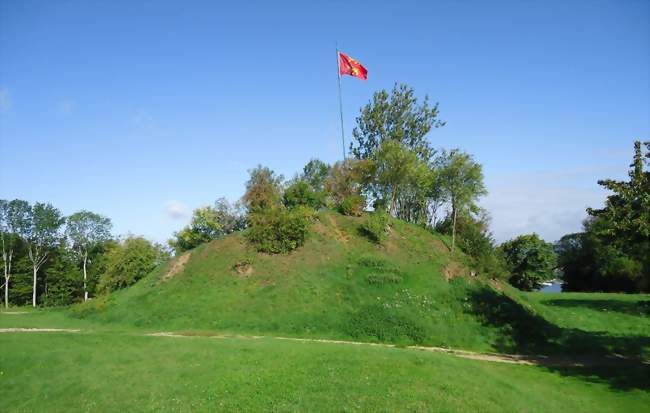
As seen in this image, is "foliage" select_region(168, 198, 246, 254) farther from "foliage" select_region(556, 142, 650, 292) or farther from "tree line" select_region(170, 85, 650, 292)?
"foliage" select_region(556, 142, 650, 292)

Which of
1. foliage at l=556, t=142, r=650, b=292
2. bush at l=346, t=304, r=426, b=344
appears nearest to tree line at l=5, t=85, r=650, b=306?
foliage at l=556, t=142, r=650, b=292

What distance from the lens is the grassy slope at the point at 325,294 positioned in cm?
2898

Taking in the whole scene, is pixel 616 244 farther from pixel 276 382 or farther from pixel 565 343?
pixel 276 382

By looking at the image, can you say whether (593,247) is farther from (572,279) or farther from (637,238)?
(637,238)

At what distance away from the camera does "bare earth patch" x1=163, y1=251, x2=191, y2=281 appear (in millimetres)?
39844

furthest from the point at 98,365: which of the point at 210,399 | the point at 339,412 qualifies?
the point at 339,412

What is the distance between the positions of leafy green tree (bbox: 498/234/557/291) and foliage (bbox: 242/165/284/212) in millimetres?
33168

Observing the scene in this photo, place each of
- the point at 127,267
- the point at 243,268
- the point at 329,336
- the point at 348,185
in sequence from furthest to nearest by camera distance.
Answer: the point at 127,267
the point at 348,185
the point at 243,268
the point at 329,336

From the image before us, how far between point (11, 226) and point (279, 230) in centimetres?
5349

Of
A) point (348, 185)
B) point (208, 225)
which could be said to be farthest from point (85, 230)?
point (348, 185)

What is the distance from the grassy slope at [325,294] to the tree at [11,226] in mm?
42036

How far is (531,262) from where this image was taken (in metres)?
61.7

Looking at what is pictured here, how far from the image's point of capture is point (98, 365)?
18719 millimetres

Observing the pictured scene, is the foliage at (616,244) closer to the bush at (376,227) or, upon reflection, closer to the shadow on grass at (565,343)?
the shadow on grass at (565,343)
